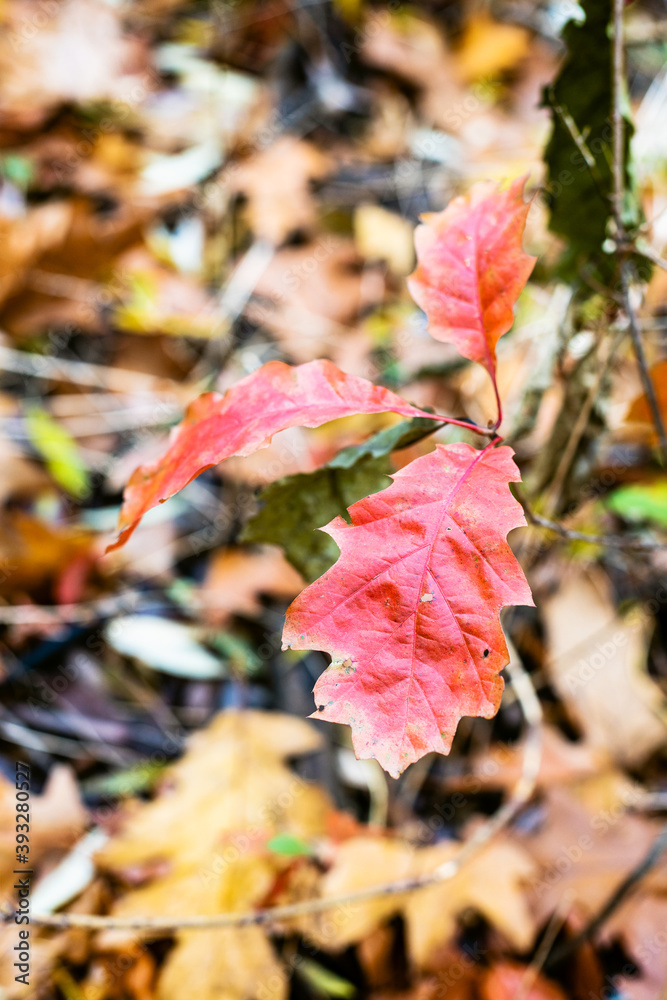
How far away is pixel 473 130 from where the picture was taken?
102 inches

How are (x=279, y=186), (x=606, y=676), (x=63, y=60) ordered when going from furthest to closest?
(x=63, y=60) → (x=279, y=186) → (x=606, y=676)

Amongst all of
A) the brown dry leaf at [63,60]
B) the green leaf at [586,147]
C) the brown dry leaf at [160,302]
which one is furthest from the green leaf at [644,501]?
the brown dry leaf at [63,60]

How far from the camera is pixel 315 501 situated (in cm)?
87

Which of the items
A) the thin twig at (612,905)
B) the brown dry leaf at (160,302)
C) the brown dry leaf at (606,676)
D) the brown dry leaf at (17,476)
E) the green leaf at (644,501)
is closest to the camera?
the thin twig at (612,905)

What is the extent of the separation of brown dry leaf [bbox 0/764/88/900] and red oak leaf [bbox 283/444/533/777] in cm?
91

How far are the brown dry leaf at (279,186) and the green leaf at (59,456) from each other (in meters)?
1.09

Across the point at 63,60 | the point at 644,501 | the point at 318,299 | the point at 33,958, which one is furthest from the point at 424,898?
the point at 63,60

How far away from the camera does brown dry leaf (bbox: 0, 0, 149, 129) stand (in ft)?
7.82

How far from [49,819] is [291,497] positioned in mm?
864

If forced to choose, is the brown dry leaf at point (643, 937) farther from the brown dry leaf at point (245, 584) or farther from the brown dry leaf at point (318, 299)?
the brown dry leaf at point (318, 299)

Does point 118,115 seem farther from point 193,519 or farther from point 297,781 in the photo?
point 297,781

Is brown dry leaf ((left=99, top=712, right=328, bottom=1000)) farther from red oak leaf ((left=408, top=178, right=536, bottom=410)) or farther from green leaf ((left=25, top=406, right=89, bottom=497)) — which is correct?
red oak leaf ((left=408, top=178, right=536, bottom=410))

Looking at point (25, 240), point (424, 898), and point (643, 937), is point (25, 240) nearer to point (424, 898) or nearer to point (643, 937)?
point (424, 898)

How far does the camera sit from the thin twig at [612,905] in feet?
3.18
